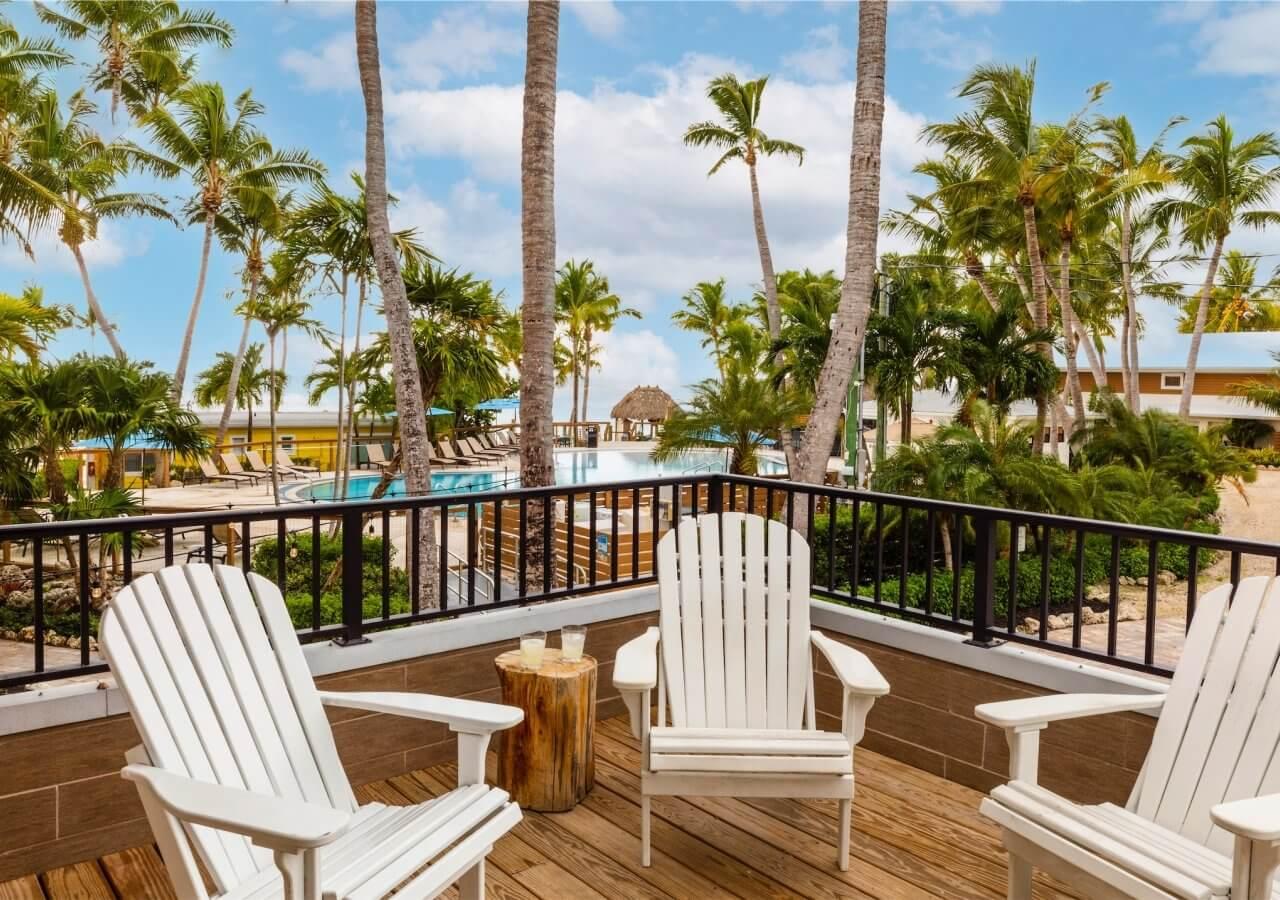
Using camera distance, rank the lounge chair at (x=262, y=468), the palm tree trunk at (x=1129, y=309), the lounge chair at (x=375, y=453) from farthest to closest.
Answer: the palm tree trunk at (x=1129, y=309) < the lounge chair at (x=375, y=453) < the lounge chair at (x=262, y=468)

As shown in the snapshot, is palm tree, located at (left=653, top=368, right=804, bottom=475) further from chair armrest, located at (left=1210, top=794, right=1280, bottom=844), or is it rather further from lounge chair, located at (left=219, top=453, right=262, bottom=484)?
chair armrest, located at (left=1210, top=794, right=1280, bottom=844)

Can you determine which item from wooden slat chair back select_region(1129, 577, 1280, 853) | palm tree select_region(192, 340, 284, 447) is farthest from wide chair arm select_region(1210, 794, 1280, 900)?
palm tree select_region(192, 340, 284, 447)

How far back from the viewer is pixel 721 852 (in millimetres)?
2951

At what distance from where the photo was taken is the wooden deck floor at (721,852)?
2697 millimetres

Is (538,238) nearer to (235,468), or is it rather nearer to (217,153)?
(235,468)

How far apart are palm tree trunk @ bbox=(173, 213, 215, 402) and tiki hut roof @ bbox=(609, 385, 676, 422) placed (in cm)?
1386

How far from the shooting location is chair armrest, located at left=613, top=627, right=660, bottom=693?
9.14 feet

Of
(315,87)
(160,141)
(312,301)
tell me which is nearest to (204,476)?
(312,301)

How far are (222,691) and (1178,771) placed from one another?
7.96ft

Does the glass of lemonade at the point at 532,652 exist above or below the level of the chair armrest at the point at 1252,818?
below

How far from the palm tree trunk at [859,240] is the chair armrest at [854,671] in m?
4.80

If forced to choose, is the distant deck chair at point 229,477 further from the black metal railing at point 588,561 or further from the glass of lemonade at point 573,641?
the glass of lemonade at point 573,641

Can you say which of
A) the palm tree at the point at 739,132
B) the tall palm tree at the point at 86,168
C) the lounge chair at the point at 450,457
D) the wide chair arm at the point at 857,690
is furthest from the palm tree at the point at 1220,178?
the tall palm tree at the point at 86,168

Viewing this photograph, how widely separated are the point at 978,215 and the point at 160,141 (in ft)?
61.1
